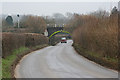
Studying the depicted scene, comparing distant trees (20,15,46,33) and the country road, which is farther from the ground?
distant trees (20,15,46,33)

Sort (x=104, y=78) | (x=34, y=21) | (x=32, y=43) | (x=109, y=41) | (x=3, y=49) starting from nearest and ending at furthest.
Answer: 1. (x=104, y=78)
2. (x=109, y=41)
3. (x=3, y=49)
4. (x=32, y=43)
5. (x=34, y=21)

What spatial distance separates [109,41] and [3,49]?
781 cm

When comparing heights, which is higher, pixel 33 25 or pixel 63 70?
pixel 33 25

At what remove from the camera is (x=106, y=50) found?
47.2ft

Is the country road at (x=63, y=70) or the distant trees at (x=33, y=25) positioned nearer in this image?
the country road at (x=63, y=70)

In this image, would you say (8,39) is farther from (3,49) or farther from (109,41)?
(109,41)

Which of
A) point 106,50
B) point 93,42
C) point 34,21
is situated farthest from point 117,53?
point 34,21

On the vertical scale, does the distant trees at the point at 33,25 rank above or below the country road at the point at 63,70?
above

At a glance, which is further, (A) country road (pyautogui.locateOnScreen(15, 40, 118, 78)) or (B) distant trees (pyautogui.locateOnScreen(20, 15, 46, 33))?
(B) distant trees (pyautogui.locateOnScreen(20, 15, 46, 33))

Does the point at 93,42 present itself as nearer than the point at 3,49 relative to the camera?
No

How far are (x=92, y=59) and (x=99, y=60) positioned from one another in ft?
6.09

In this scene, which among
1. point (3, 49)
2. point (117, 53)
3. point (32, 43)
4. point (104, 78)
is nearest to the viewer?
point (104, 78)

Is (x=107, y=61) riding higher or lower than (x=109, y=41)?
lower

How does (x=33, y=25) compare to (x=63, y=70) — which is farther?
(x=33, y=25)
